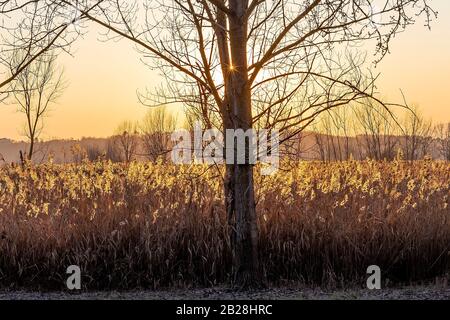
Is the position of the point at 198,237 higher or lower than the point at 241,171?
lower

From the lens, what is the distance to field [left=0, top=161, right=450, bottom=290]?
6.99m

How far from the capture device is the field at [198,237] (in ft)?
22.9

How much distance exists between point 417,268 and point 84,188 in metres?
4.12

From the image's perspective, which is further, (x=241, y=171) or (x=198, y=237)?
(x=198, y=237)

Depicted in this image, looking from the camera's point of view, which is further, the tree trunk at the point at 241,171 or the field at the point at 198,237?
the field at the point at 198,237

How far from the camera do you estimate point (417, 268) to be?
24.6 ft

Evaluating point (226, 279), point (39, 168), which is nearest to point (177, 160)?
point (226, 279)

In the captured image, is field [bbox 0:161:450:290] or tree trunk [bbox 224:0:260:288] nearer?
tree trunk [bbox 224:0:260:288]

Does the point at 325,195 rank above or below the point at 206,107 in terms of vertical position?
below

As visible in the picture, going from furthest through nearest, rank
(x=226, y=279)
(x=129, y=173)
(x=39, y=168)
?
(x=39, y=168) → (x=129, y=173) → (x=226, y=279)

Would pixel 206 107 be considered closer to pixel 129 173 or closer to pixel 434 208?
pixel 129 173

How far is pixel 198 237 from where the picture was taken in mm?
7184
